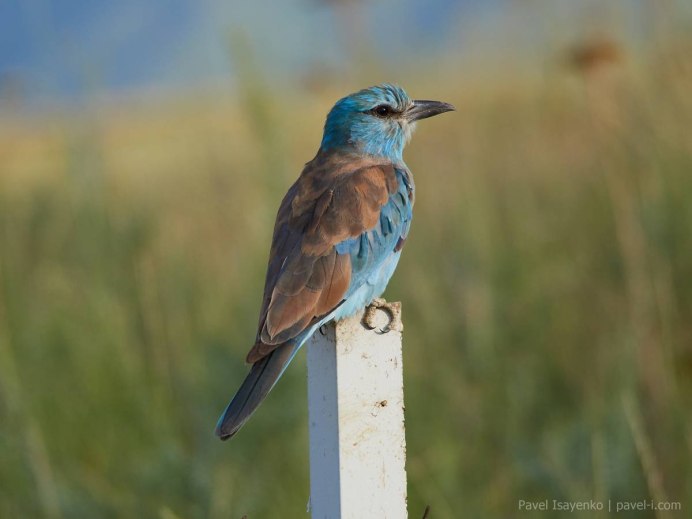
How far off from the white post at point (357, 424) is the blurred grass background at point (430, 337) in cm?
127

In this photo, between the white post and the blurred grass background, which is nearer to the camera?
the white post

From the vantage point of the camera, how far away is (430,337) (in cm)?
454

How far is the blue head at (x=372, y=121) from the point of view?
3301 mm

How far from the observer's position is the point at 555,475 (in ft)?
11.6

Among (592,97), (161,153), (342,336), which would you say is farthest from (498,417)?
(161,153)

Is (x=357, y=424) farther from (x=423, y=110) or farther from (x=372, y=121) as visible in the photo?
(x=423, y=110)

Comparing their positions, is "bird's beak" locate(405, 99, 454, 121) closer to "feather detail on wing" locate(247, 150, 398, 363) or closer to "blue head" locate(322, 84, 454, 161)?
"blue head" locate(322, 84, 454, 161)

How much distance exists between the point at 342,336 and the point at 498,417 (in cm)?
232

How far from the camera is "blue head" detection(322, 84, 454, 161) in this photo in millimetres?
3301

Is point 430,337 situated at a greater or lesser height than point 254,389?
greater

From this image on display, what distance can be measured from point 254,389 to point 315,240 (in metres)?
0.53

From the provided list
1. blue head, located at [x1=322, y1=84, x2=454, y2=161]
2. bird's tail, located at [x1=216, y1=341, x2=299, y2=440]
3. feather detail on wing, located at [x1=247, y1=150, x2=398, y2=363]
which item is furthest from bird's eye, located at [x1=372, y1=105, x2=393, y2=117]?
bird's tail, located at [x1=216, y1=341, x2=299, y2=440]

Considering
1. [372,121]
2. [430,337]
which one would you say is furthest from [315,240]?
[430,337]

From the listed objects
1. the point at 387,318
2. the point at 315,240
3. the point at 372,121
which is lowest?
the point at 387,318
